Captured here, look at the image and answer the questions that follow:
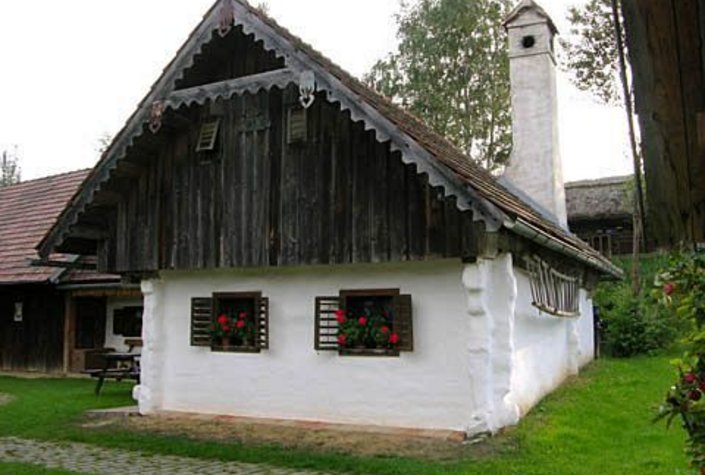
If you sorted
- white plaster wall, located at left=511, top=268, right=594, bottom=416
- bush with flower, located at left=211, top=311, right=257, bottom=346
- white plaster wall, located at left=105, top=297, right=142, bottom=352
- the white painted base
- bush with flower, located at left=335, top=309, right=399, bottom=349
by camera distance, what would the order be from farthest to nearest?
white plaster wall, located at left=105, top=297, right=142, bottom=352 → bush with flower, located at left=211, top=311, right=257, bottom=346 → white plaster wall, located at left=511, top=268, right=594, bottom=416 → bush with flower, located at left=335, top=309, right=399, bottom=349 → the white painted base

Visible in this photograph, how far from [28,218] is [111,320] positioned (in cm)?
475

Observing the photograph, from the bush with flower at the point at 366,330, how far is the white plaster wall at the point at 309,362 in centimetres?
20

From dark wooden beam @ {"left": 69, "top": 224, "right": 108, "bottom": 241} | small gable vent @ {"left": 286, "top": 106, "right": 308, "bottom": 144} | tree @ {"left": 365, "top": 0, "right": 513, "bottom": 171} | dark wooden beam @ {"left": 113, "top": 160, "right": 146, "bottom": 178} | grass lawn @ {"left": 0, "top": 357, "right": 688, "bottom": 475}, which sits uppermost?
tree @ {"left": 365, "top": 0, "right": 513, "bottom": 171}

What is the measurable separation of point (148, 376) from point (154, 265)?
166 cm

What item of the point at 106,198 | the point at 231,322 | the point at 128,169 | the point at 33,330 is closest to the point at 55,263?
the point at 106,198

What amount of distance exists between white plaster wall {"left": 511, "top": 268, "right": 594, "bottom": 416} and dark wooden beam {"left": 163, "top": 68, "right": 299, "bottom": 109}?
3933mm

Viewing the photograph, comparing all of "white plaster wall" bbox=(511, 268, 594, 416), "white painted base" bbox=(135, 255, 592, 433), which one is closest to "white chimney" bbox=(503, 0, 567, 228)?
"white plaster wall" bbox=(511, 268, 594, 416)

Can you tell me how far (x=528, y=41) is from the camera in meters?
15.3

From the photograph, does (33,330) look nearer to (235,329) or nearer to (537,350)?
(235,329)

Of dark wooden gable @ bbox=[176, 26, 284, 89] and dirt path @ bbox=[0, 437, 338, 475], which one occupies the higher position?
dark wooden gable @ bbox=[176, 26, 284, 89]

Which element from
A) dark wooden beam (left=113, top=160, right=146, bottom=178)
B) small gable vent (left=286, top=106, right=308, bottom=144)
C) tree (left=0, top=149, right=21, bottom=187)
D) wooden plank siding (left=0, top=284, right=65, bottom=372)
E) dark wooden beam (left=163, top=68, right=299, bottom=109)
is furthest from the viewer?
tree (left=0, top=149, right=21, bottom=187)

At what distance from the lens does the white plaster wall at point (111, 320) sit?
54.9 feet

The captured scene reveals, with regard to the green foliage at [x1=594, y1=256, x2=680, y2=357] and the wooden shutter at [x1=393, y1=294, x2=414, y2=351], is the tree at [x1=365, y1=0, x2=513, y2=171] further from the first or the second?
the wooden shutter at [x1=393, y1=294, x2=414, y2=351]

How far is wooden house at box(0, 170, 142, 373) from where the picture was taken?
16.6 metres
